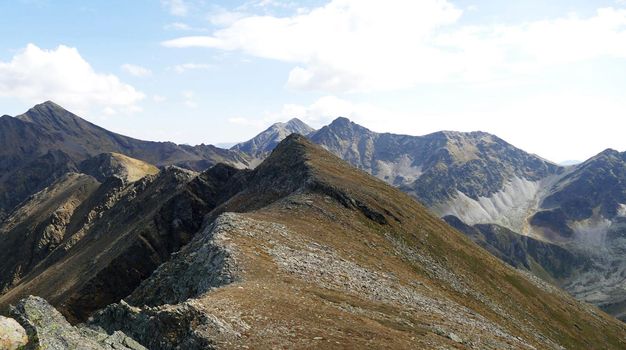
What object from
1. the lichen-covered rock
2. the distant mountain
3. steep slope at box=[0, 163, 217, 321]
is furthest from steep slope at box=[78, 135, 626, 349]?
steep slope at box=[0, 163, 217, 321]

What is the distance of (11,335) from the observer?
2192 cm

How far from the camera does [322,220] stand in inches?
2697

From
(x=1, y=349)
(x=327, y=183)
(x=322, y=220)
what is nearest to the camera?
(x=1, y=349)

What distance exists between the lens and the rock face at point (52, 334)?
2333 cm

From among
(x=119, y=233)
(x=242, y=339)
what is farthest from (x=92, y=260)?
(x=242, y=339)

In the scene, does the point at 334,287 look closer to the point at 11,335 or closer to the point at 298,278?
the point at 298,278

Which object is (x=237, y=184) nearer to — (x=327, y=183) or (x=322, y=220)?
(x=327, y=183)

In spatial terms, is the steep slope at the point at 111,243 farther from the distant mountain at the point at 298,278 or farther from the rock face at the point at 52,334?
the rock face at the point at 52,334

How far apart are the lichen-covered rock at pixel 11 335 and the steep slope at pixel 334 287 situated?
966 centimetres

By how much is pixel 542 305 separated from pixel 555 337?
13029 mm

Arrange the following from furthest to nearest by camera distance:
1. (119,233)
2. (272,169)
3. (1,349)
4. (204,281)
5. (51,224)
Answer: (51,224)
(119,233)
(272,169)
(204,281)
(1,349)

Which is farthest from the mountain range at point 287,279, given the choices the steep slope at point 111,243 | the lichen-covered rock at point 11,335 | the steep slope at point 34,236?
the steep slope at point 34,236

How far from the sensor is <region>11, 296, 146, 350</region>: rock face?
76.5ft

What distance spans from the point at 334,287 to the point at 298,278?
3.44 m
